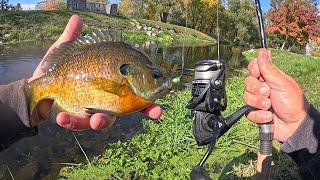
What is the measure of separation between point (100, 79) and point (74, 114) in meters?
0.24

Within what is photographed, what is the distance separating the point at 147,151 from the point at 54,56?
395cm

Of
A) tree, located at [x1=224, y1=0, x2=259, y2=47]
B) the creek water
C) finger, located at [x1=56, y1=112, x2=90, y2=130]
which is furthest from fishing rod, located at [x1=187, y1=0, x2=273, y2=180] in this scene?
tree, located at [x1=224, y1=0, x2=259, y2=47]

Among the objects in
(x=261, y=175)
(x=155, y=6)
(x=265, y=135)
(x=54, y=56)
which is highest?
(x=155, y=6)

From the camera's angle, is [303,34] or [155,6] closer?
[303,34]

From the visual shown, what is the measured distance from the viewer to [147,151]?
6027 mm

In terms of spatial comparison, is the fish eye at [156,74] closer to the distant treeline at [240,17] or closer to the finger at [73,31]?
the finger at [73,31]

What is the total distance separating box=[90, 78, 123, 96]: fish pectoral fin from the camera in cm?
208

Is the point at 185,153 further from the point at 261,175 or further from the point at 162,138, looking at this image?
the point at 261,175

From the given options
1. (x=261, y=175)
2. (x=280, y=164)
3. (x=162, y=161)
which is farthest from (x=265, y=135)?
(x=162, y=161)

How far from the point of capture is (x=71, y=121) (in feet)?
7.34

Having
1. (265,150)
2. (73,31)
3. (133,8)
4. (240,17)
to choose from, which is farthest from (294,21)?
(73,31)

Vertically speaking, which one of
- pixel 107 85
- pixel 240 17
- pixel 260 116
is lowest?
pixel 260 116

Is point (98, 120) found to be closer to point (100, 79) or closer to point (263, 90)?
point (100, 79)

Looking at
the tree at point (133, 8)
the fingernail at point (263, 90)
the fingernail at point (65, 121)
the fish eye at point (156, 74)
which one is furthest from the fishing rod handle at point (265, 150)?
→ the tree at point (133, 8)
